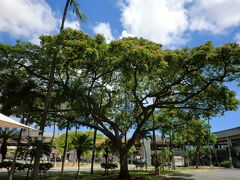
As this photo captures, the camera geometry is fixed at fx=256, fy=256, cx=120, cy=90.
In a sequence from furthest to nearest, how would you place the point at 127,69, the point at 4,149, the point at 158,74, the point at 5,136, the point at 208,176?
the point at 5,136 → the point at 4,149 → the point at 208,176 → the point at 158,74 → the point at 127,69

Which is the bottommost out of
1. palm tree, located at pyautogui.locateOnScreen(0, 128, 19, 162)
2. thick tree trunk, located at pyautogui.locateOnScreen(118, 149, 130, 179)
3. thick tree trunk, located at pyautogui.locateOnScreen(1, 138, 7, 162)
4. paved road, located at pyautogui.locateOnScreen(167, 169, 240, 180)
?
paved road, located at pyautogui.locateOnScreen(167, 169, 240, 180)

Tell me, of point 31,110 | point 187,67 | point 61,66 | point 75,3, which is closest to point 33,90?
point 31,110

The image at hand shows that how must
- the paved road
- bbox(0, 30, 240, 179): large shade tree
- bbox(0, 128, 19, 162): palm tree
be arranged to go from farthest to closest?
bbox(0, 128, 19, 162): palm tree
the paved road
bbox(0, 30, 240, 179): large shade tree

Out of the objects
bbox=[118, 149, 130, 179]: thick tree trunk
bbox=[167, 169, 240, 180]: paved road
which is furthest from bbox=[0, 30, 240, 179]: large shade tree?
bbox=[167, 169, 240, 180]: paved road

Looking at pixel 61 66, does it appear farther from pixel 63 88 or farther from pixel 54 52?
pixel 54 52

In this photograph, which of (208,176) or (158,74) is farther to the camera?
(208,176)

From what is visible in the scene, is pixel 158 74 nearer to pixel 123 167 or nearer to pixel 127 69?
pixel 127 69

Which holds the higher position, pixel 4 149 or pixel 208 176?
pixel 4 149

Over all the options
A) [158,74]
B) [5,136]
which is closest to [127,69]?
[158,74]

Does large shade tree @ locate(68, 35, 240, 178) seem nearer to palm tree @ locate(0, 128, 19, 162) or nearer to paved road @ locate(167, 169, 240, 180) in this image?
paved road @ locate(167, 169, 240, 180)

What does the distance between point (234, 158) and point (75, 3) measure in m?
49.6

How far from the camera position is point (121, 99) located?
26.1 m

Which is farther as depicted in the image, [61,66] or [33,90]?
[33,90]

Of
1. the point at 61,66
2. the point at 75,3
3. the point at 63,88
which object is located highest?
the point at 75,3
